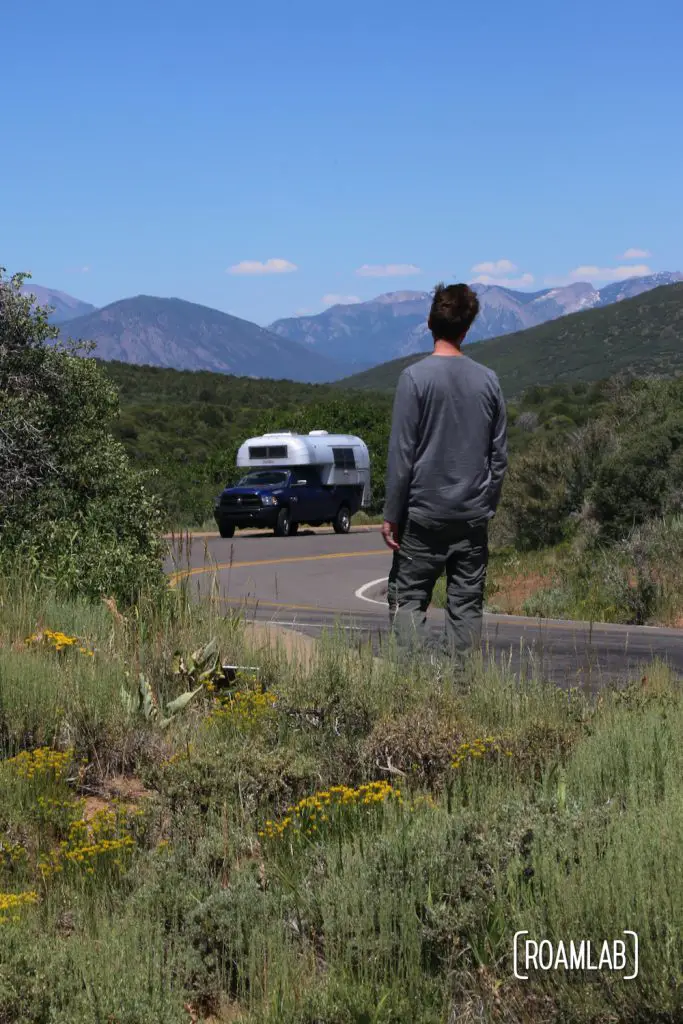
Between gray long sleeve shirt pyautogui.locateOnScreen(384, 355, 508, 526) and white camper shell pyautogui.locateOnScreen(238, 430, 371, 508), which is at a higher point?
gray long sleeve shirt pyautogui.locateOnScreen(384, 355, 508, 526)

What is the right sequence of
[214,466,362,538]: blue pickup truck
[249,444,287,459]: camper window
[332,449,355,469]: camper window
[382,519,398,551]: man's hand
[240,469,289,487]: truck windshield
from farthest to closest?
1. [332,449,355,469]: camper window
2. [249,444,287,459]: camper window
3. [240,469,289,487]: truck windshield
4. [214,466,362,538]: blue pickup truck
5. [382,519,398,551]: man's hand

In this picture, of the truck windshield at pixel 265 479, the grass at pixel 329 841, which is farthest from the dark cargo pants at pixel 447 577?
the truck windshield at pixel 265 479

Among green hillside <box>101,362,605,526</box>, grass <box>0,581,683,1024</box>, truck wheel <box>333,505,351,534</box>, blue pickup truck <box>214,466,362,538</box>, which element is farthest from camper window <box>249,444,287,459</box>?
grass <box>0,581,683,1024</box>

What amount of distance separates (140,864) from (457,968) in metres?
1.27

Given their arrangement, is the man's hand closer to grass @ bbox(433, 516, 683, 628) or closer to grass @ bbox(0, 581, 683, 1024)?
grass @ bbox(0, 581, 683, 1024)

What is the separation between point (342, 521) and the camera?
37.3m

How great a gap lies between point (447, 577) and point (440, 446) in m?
0.66

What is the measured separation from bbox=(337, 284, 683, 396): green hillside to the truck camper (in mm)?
100017

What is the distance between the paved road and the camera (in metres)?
9.39

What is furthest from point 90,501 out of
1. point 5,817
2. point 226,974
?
point 226,974

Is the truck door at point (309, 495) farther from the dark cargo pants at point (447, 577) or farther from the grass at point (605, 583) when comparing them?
the dark cargo pants at point (447, 577)

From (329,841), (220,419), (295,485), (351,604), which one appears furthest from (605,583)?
(220,419)

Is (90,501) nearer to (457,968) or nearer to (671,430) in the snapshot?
(457,968)

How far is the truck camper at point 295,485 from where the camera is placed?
113 ft
